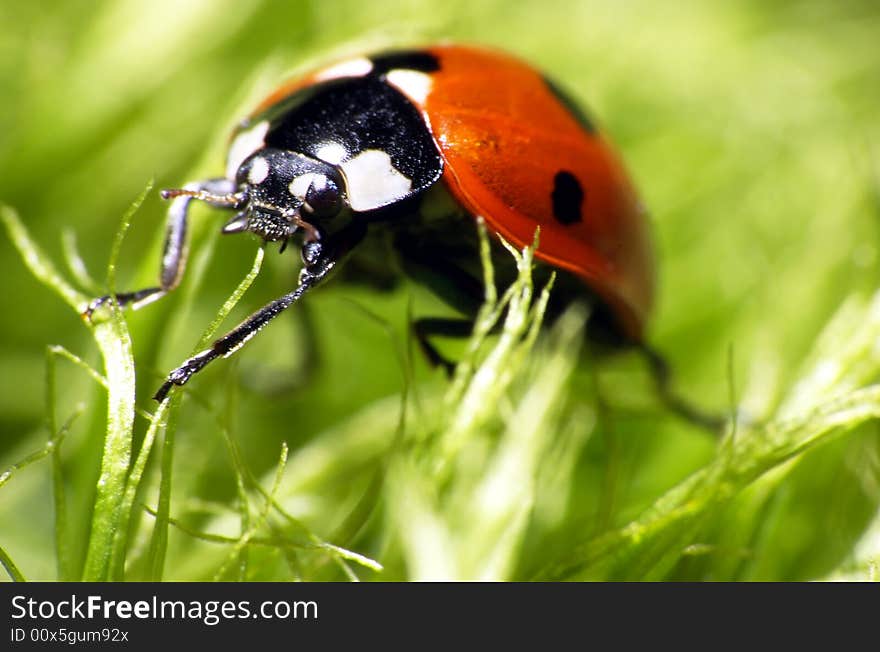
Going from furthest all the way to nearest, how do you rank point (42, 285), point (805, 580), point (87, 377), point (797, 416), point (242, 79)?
point (242, 79) < point (42, 285) < point (87, 377) < point (805, 580) < point (797, 416)

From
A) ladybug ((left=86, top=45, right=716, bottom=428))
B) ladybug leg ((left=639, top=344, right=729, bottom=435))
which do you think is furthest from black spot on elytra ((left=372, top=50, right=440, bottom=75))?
ladybug leg ((left=639, top=344, right=729, bottom=435))

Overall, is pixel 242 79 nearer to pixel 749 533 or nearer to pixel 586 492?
pixel 586 492

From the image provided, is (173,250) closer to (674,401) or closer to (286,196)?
(286,196)

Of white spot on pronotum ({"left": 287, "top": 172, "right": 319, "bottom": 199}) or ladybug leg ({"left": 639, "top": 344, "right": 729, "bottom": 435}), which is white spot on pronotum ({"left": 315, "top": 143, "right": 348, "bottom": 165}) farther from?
ladybug leg ({"left": 639, "top": 344, "right": 729, "bottom": 435})

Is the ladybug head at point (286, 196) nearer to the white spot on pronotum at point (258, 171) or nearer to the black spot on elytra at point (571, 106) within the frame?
the white spot on pronotum at point (258, 171)

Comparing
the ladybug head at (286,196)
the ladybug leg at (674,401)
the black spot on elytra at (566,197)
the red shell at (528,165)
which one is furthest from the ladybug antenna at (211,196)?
the ladybug leg at (674,401)

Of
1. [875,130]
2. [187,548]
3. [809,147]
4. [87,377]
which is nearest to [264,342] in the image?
[87,377]

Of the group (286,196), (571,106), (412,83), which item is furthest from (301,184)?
(571,106)
